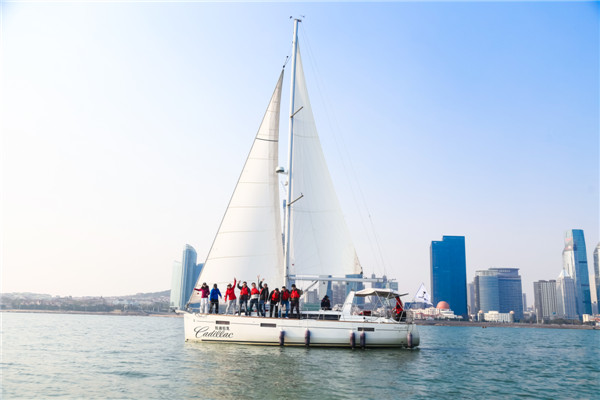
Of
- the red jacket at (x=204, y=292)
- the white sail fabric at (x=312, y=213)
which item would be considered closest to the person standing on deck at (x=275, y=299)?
the white sail fabric at (x=312, y=213)

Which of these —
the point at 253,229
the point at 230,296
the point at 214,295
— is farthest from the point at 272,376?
the point at 253,229

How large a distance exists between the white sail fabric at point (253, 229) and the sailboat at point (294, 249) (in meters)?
0.06

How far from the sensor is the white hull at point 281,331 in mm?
22969

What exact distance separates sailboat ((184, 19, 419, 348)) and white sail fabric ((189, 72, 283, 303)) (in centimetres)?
6

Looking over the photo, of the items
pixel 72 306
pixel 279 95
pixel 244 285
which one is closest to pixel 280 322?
pixel 244 285

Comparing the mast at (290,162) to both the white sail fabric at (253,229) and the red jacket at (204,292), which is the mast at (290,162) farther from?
the red jacket at (204,292)

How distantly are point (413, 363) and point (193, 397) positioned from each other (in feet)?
40.3

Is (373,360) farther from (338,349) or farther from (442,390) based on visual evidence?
(442,390)

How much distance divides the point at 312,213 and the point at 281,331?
290 inches

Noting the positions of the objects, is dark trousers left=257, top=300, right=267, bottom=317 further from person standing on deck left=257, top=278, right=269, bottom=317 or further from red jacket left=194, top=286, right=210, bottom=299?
red jacket left=194, top=286, right=210, bottom=299

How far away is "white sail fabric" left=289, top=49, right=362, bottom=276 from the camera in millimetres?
25750

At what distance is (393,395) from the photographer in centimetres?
1395

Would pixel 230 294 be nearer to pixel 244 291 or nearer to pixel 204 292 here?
pixel 244 291

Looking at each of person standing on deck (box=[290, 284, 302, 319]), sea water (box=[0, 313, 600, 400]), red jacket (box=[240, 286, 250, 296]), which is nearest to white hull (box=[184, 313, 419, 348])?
sea water (box=[0, 313, 600, 400])
